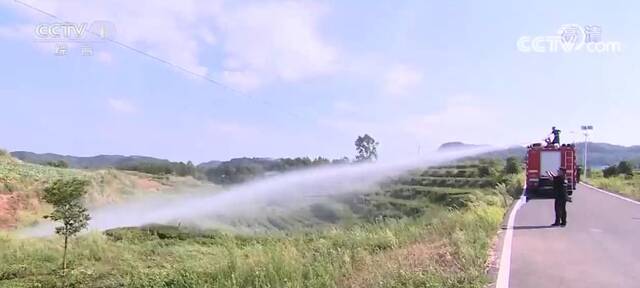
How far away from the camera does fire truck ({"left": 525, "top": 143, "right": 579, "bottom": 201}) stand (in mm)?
28359

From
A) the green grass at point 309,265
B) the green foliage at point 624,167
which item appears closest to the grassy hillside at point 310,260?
the green grass at point 309,265

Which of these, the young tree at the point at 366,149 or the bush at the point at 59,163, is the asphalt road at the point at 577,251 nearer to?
the young tree at the point at 366,149

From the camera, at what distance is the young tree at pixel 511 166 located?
163 feet

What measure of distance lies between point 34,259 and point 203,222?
86.1ft

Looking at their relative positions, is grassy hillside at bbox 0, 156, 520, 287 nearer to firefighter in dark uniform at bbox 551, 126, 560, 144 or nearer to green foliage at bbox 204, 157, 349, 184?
firefighter in dark uniform at bbox 551, 126, 560, 144

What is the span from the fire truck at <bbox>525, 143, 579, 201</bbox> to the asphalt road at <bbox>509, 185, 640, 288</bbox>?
1066cm

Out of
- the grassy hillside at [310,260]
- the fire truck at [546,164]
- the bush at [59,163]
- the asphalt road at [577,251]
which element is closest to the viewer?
the asphalt road at [577,251]

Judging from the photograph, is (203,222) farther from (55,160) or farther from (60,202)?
(55,160)

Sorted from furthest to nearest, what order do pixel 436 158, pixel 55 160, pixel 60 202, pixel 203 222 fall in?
pixel 55 160, pixel 203 222, pixel 436 158, pixel 60 202

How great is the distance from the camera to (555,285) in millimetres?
7418

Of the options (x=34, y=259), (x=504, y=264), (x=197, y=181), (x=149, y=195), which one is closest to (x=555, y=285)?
(x=504, y=264)

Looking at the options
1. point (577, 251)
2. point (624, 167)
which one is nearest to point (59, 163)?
point (624, 167)

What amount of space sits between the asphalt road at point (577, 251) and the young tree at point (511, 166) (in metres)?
32.5

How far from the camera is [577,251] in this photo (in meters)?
10.4
